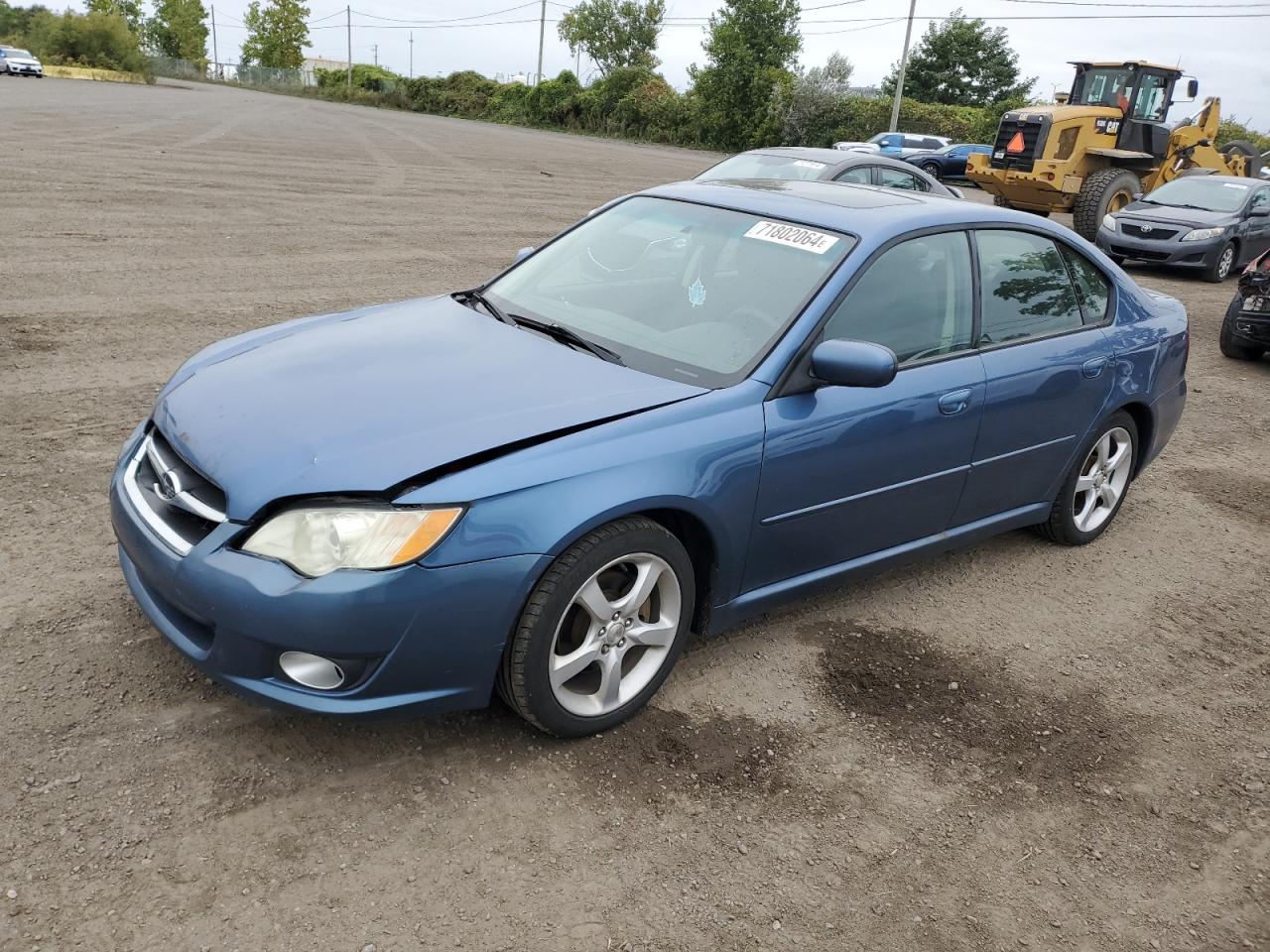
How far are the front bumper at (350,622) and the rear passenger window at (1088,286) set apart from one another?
10.0ft

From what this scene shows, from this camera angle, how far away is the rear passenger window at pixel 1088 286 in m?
4.68

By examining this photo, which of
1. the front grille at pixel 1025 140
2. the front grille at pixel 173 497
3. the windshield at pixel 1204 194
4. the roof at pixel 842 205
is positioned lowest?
the front grille at pixel 173 497

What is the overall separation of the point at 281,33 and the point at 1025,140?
347ft

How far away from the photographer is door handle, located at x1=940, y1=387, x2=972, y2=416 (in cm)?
389

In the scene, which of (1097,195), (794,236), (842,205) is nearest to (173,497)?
(794,236)

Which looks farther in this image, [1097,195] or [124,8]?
[124,8]

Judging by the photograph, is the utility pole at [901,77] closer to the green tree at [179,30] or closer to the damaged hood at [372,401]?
the damaged hood at [372,401]

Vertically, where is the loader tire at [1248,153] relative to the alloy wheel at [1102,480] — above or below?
above

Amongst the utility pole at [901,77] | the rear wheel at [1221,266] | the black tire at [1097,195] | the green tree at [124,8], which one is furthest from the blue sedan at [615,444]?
the green tree at [124,8]

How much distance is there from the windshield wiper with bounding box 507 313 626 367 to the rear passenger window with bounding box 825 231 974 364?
74cm

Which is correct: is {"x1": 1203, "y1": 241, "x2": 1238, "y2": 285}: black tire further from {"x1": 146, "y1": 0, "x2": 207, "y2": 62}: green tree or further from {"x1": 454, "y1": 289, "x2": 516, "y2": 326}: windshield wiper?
{"x1": 146, "y1": 0, "x2": 207, "y2": 62}: green tree

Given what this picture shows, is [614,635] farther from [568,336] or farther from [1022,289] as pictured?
→ [1022,289]

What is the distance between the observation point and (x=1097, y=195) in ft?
55.8

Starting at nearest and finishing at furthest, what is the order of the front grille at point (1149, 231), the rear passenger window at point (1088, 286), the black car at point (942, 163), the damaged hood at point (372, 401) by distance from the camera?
the damaged hood at point (372, 401)
the rear passenger window at point (1088, 286)
the front grille at point (1149, 231)
the black car at point (942, 163)
